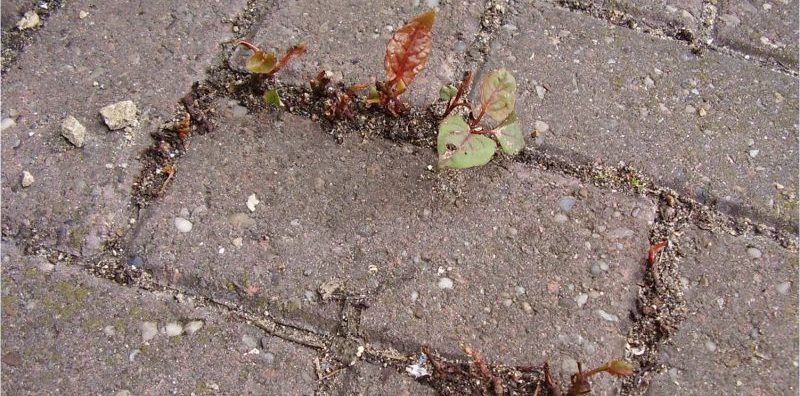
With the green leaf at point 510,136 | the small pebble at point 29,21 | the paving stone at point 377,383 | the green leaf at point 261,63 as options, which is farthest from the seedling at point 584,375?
the small pebble at point 29,21

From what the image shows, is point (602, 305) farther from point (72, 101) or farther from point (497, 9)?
point (72, 101)

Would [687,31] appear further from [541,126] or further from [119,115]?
[119,115]

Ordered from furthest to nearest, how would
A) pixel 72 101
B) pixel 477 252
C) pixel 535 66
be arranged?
1. pixel 535 66
2. pixel 72 101
3. pixel 477 252

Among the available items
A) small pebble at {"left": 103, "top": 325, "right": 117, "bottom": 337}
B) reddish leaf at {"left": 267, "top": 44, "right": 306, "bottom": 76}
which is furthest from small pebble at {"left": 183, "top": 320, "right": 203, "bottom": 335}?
reddish leaf at {"left": 267, "top": 44, "right": 306, "bottom": 76}

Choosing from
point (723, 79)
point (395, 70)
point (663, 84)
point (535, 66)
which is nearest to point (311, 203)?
point (395, 70)

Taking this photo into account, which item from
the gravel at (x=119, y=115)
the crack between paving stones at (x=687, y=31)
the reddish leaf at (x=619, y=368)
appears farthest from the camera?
the crack between paving stones at (x=687, y=31)

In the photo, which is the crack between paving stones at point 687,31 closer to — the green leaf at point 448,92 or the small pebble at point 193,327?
the green leaf at point 448,92

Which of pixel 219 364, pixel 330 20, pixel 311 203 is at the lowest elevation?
pixel 219 364
